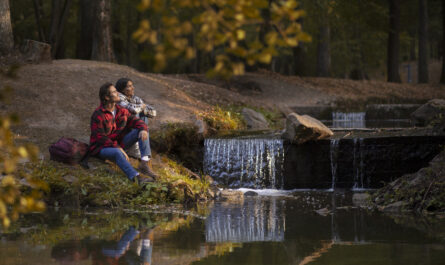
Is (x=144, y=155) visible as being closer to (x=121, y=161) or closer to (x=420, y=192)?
(x=121, y=161)

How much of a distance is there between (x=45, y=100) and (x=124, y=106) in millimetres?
4064

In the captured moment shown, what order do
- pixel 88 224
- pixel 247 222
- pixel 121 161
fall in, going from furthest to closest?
1. pixel 121 161
2. pixel 247 222
3. pixel 88 224

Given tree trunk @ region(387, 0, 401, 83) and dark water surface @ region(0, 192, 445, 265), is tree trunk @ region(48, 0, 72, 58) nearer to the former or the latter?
tree trunk @ region(387, 0, 401, 83)

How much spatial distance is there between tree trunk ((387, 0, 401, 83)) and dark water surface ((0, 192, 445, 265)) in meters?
22.6

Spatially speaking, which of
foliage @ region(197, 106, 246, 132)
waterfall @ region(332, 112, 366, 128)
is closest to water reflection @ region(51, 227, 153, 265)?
foliage @ region(197, 106, 246, 132)

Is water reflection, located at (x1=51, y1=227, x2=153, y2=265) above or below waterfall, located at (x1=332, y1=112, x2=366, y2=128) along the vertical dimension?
below

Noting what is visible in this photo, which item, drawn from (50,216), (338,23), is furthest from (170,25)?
(338,23)

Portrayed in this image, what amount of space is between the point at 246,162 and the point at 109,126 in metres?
3.32

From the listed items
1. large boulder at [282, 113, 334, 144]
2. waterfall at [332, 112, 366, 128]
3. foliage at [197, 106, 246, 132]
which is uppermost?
waterfall at [332, 112, 366, 128]

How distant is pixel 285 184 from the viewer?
12.4m

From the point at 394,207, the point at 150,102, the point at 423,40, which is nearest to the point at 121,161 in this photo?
the point at 394,207

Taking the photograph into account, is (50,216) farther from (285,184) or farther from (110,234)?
(285,184)

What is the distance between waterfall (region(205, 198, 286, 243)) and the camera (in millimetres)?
7004

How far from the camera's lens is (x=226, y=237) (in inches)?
275
